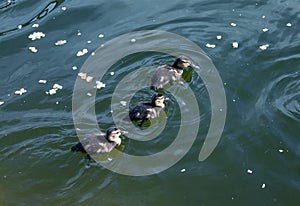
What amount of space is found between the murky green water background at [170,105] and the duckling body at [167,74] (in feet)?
0.93

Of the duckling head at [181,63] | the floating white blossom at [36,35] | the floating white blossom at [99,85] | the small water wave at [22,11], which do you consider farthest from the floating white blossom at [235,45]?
the small water wave at [22,11]

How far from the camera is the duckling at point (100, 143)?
591cm

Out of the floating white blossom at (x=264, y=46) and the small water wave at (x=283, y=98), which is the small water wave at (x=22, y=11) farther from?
the small water wave at (x=283, y=98)

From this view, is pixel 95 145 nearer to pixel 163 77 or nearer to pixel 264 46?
pixel 163 77

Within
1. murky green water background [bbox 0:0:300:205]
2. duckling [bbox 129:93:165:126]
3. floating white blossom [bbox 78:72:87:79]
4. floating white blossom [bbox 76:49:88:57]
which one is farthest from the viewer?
floating white blossom [bbox 76:49:88:57]

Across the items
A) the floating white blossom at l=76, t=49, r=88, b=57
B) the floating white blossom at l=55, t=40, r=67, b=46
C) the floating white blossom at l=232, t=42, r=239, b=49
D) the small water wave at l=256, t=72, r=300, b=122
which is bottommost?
the small water wave at l=256, t=72, r=300, b=122

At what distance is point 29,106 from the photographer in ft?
23.2

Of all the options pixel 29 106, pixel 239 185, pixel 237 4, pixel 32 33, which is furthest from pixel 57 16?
pixel 239 185

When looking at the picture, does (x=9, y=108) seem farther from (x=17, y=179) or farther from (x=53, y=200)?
(x=53, y=200)

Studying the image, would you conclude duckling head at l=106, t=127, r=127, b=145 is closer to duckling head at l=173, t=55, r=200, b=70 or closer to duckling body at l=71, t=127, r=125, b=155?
duckling body at l=71, t=127, r=125, b=155

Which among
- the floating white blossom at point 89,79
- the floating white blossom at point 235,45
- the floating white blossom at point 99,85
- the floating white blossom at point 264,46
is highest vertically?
the floating white blossom at point 99,85

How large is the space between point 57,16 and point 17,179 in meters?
4.15

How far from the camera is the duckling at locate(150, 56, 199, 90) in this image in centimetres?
699

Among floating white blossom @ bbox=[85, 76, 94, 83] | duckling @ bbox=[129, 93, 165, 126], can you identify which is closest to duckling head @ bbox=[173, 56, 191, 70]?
duckling @ bbox=[129, 93, 165, 126]
